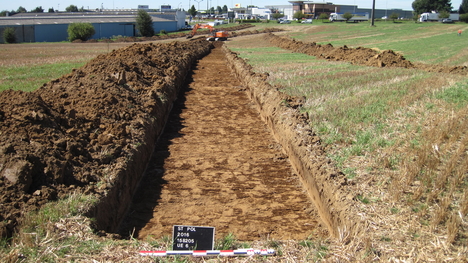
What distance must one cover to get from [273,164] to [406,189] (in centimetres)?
344

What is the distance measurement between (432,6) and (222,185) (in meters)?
115

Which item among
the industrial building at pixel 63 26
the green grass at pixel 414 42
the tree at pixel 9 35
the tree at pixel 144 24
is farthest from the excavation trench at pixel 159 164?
the tree at pixel 144 24

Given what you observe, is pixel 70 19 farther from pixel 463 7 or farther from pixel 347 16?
pixel 463 7

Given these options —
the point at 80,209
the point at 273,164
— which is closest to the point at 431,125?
the point at 273,164

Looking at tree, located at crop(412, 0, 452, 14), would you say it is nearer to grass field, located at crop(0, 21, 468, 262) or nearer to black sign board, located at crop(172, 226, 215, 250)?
grass field, located at crop(0, 21, 468, 262)

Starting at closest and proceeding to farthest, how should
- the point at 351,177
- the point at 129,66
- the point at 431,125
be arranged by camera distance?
the point at 351,177 < the point at 431,125 < the point at 129,66

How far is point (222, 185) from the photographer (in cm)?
748

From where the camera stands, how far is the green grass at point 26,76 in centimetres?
1368

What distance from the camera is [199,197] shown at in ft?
23.0

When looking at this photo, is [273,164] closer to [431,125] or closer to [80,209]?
[431,125]

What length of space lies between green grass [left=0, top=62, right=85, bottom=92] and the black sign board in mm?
10347

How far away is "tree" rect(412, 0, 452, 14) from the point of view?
104m

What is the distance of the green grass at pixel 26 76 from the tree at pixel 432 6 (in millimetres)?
107846

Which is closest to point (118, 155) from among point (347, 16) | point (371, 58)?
point (371, 58)
